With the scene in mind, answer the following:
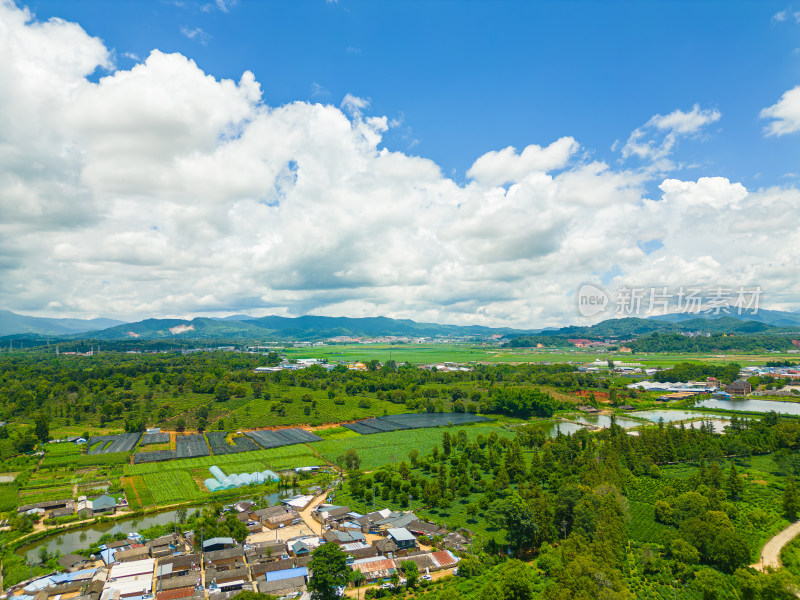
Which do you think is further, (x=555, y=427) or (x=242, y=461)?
(x=555, y=427)

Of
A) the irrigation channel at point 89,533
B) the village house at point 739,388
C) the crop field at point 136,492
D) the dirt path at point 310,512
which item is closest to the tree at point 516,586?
the dirt path at point 310,512

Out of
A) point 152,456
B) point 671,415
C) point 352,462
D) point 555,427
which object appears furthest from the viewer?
point 671,415

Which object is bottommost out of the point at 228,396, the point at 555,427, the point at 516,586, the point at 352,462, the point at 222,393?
the point at 555,427

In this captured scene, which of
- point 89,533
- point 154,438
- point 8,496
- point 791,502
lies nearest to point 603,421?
point 791,502

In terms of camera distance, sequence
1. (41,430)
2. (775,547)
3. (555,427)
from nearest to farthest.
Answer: (775,547) < (41,430) < (555,427)

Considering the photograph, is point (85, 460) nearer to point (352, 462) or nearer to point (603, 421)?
point (352, 462)

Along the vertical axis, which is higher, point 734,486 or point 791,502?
point 791,502

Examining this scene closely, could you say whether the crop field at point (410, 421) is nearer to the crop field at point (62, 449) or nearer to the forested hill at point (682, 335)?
the crop field at point (62, 449)

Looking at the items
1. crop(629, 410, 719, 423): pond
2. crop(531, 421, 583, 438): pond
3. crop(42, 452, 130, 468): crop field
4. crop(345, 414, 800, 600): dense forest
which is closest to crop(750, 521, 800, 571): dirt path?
crop(345, 414, 800, 600): dense forest
